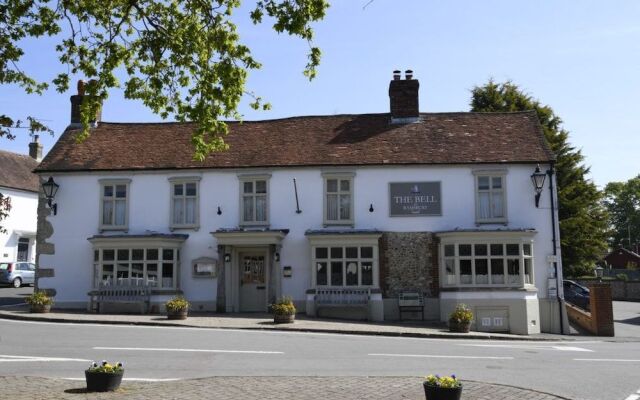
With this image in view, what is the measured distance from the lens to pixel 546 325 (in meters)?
22.1

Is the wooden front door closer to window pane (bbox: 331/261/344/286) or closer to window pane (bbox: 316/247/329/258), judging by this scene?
window pane (bbox: 316/247/329/258)

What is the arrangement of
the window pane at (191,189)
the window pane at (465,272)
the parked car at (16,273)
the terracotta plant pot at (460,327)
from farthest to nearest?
the parked car at (16,273) → the window pane at (191,189) → the window pane at (465,272) → the terracotta plant pot at (460,327)

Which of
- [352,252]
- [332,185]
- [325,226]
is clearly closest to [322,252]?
[325,226]

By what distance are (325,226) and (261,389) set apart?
A: 1425cm

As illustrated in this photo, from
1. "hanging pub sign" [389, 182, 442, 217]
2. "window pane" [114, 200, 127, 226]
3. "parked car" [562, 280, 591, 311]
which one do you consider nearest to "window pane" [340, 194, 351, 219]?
"hanging pub sign" [389, 182, 442, 217]

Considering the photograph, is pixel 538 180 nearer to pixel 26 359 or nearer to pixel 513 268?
pixel 513 268

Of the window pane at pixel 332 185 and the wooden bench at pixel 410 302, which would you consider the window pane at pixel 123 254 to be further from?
the wooden bench at pixel 410 302

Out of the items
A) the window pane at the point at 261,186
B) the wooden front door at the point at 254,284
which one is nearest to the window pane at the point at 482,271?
the wooden front door at the point at 254,284

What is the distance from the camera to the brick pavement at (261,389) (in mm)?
8430

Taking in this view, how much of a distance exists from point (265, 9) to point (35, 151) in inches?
1753

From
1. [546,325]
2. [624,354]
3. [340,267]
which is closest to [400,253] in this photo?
[340,267]

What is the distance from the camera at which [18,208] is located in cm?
4222

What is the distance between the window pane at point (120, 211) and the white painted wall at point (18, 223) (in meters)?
19.8

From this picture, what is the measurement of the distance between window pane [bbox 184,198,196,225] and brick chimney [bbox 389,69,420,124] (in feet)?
29.3
